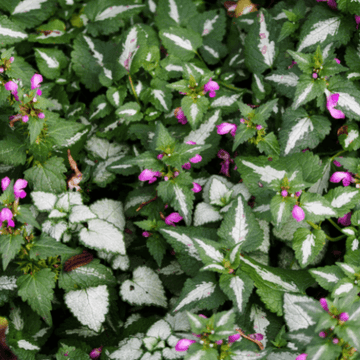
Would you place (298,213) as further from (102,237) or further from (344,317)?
(102,237)

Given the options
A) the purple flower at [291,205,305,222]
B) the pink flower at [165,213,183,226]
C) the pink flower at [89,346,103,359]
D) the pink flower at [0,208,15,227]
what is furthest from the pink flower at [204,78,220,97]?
the pink flower at [89,346,103,359]

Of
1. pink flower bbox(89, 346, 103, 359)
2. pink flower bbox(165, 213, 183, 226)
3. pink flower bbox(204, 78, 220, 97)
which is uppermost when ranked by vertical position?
pink flower bbox(204, 78, 220, 97)

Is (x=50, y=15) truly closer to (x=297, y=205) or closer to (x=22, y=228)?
→ (x=22, y=228)

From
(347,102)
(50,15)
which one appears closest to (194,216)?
(347,102)

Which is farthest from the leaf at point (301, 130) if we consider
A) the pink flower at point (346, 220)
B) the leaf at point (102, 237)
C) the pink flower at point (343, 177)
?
the leaf at point (102, 237)

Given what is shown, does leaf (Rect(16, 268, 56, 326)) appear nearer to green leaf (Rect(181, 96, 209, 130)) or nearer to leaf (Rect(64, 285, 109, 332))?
leaf (Rect(64, 285, 109, 332))

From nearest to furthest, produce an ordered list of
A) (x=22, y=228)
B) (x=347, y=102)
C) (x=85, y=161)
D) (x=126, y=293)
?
(x=22, y=228) → (x=347, y=102) → (x=126, y=293) → (x=85, y=161)

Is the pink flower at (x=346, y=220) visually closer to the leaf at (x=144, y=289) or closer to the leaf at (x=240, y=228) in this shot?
the leaf at (x=240, y=228)

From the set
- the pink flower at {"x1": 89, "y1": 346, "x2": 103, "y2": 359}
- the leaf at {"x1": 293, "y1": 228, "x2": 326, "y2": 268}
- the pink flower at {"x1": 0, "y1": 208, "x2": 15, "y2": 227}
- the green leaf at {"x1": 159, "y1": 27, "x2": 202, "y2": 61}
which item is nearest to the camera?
the pink flower at {"x1": 0, "y1": 208, "x2": 15, "y2": 227}
